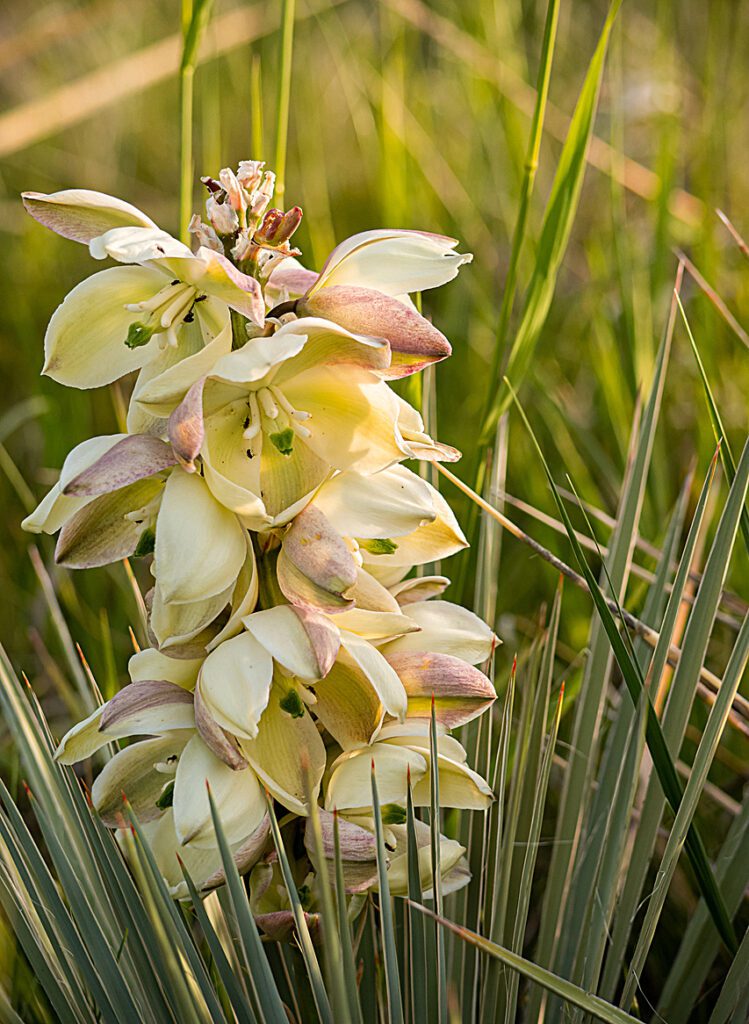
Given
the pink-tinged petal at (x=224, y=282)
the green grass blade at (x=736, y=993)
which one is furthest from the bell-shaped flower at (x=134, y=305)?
the green grass blade at (x=736, y=993)

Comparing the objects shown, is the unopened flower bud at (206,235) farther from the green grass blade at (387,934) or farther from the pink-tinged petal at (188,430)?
the green grass blade at (387,934)

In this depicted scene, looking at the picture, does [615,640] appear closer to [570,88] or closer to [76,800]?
[76,800]

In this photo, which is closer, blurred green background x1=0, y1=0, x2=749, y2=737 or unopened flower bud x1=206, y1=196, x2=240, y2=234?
unopened flower bud x1=206, y1=196, x2=240, y2=234

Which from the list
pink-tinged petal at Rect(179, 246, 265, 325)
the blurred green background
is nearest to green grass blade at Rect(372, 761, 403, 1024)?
pink-tinged petal at Rect(179, 246, 265, 325)

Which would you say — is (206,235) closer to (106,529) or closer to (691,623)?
(106,529)

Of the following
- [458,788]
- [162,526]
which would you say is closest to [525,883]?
[458,788]

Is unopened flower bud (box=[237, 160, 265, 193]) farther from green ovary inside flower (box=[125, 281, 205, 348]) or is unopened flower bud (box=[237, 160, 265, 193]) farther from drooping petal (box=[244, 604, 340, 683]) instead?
drooping petal (box=[244, 604, 340, 683])
